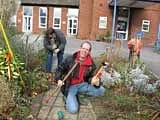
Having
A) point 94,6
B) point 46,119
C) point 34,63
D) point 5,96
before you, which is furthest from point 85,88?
point 94,6

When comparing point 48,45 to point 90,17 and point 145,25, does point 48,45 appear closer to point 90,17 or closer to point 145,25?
point 90,17

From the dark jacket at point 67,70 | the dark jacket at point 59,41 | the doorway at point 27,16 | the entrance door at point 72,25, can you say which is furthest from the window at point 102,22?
the dark jacket at point 67,70

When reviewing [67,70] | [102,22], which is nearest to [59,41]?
[67,70]

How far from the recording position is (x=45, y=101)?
7.08m

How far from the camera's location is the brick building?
1253 inches

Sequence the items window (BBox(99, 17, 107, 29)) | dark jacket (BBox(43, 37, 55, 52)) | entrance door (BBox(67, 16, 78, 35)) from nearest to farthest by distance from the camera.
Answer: dark jacket (BBox(43, 37, 55, 52)) → window (BBox(99, 17, 107, 29)) → entrance door (BBox(67, 16, 78, 35))

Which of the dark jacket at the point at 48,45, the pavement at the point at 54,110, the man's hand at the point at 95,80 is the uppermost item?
the dark jacket at the point at 48,45

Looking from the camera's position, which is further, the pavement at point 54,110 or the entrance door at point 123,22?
the entrance door at point 123,22

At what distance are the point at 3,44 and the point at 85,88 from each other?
2057 millimetres

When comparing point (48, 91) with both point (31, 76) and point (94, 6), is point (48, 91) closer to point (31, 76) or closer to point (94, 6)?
point (31, 76)

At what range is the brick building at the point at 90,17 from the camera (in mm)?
31828

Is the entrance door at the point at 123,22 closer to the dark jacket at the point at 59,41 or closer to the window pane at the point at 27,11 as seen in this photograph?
the window pane at the point at 27,11

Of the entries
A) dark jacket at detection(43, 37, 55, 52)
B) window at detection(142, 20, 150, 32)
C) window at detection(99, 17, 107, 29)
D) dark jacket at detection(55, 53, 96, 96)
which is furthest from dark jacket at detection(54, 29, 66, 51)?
window at detection(142, 20, 150, 32)

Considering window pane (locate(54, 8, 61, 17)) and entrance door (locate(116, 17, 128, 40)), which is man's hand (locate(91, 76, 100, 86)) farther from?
window pane (locate(54, 8, 61, 17))
